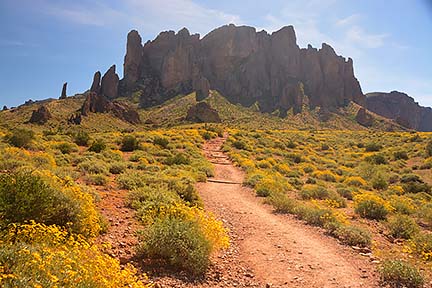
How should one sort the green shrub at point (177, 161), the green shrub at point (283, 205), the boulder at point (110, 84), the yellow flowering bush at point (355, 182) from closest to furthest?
the green shrub at point (283, 205) → the green shrub at point (177, 161) → the yellow flowering bush at point (355, 182) → the boulder at point (110, 84)

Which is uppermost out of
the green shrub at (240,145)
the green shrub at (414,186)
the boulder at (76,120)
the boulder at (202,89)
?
the boulder at (202,89)

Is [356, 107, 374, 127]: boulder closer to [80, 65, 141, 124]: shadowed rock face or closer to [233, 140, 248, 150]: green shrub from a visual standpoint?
[80, 65, 141, 124]: shadowed rock face

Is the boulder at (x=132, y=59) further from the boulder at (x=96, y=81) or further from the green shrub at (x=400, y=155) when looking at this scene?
the green shrub at (x=400, y=155)

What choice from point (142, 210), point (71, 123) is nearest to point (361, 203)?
point (142, 210)

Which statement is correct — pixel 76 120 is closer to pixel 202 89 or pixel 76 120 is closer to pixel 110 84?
pixel 202 89

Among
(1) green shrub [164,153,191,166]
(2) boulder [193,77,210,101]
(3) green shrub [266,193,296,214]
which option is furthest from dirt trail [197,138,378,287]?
(2) boulder [193,77,210,101]

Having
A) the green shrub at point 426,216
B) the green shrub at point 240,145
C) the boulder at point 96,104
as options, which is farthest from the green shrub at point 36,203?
the boulder at point 96,104

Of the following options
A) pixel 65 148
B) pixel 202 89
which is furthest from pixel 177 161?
pixel 202 89

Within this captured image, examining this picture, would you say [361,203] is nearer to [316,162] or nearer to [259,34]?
[316,162]

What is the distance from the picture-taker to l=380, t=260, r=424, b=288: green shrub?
21.6 ft

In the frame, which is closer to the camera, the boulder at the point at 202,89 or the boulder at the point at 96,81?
the boulder at the point at 202,89

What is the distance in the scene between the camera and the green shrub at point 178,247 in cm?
663

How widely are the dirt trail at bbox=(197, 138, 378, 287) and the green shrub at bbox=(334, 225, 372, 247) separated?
0.39 meters

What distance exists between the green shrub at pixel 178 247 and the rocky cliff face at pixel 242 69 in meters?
121
